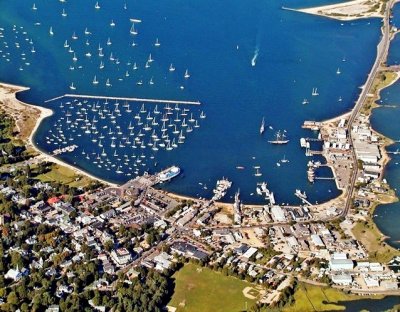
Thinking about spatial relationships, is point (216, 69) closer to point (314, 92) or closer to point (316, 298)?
point (314, 92)

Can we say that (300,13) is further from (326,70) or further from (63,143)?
(63,143)

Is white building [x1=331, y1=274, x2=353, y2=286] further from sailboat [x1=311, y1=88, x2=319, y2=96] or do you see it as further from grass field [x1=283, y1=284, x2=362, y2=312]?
sailboat [x1=311, y1=88, x2=319, y2=96]

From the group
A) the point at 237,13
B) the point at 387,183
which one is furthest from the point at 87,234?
the point at 237,13

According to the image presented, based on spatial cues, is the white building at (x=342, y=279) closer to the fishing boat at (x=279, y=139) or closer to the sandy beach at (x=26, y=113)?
the fishing boat at (x=279, y=139)

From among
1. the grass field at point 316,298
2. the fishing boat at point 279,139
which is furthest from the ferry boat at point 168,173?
the grass field at point 316,298

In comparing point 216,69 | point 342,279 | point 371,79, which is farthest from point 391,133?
point 342,279

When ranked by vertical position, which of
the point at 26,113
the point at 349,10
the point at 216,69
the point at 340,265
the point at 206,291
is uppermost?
the point at 349,10
